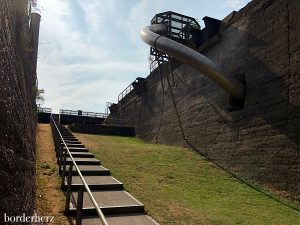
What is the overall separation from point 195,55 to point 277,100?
16.9 ft

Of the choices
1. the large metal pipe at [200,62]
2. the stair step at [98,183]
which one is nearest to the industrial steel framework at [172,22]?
the large metal pipe at [200,62]

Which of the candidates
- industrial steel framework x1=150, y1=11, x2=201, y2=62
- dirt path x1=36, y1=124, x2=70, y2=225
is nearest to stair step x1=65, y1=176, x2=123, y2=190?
dirt path x1=36, y1=124, x2=70, y2=225

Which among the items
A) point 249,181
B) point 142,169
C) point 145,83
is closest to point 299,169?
point 249,181

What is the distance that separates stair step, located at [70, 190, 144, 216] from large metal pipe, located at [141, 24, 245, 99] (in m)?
7.91

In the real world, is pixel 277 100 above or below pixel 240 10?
below

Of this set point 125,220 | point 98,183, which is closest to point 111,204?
point 125,220

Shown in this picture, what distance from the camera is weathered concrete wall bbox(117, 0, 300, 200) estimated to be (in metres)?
11.0

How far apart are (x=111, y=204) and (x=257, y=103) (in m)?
7.84

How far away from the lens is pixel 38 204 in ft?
21.1

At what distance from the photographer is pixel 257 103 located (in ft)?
41.6

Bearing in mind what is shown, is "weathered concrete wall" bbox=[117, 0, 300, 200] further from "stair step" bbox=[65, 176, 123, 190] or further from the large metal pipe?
"stair step" bbox=[65, 176, 123, 190]

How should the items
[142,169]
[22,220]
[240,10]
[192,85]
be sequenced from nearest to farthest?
1. [22,220]
2. [142,169]
3. [240,10]
4. [192,85]

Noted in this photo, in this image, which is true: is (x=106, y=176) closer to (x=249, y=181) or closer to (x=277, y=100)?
(x=249, y=181)

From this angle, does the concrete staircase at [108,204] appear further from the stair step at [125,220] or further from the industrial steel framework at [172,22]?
the industrial steel framework at [172,22]
